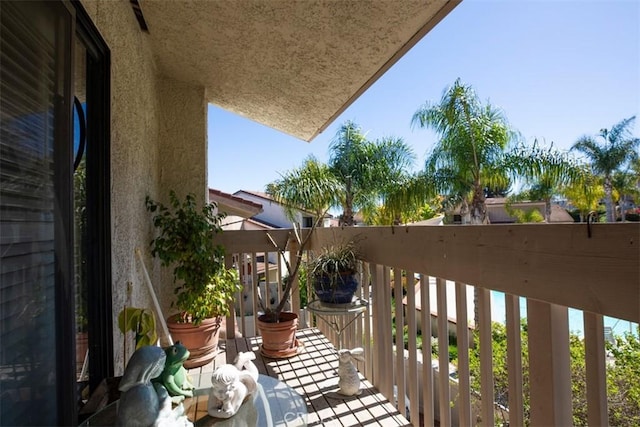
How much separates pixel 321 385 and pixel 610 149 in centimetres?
1606

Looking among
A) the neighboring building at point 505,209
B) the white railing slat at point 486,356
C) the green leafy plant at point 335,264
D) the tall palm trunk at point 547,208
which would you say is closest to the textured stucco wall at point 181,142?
the green leafy plant at point 335,264

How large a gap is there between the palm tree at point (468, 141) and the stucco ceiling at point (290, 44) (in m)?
7.55

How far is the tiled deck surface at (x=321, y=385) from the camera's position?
5.95 feet

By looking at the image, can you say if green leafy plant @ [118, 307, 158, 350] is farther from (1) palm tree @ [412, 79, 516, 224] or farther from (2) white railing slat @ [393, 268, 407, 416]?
(1) palm tree @ [412, 79, 516, 224]

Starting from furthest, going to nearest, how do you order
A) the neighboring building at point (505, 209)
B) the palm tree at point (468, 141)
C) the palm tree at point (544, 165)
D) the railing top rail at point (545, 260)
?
the neighboring building at point (505, 209), the palm tree at point (468, 141), the palm tree at point (544, 165), the railing top rail at point (545, 260)

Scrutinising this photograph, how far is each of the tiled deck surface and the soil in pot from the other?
0.54 metres

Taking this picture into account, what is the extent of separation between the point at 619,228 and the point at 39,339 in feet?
4.73

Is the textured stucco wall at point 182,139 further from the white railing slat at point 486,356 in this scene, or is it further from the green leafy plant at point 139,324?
the white railing slat at point 486,356

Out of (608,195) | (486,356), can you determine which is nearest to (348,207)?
(608,195)

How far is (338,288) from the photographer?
2.07 m

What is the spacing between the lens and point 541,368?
1015 millimetres

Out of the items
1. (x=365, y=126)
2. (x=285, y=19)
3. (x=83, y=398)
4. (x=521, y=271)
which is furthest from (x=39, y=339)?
(x=365, y=126)

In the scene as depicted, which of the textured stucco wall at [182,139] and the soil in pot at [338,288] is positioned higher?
the textured stucco wall at [182,139]

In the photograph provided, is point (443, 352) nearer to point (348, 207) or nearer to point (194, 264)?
point (194, 264)
